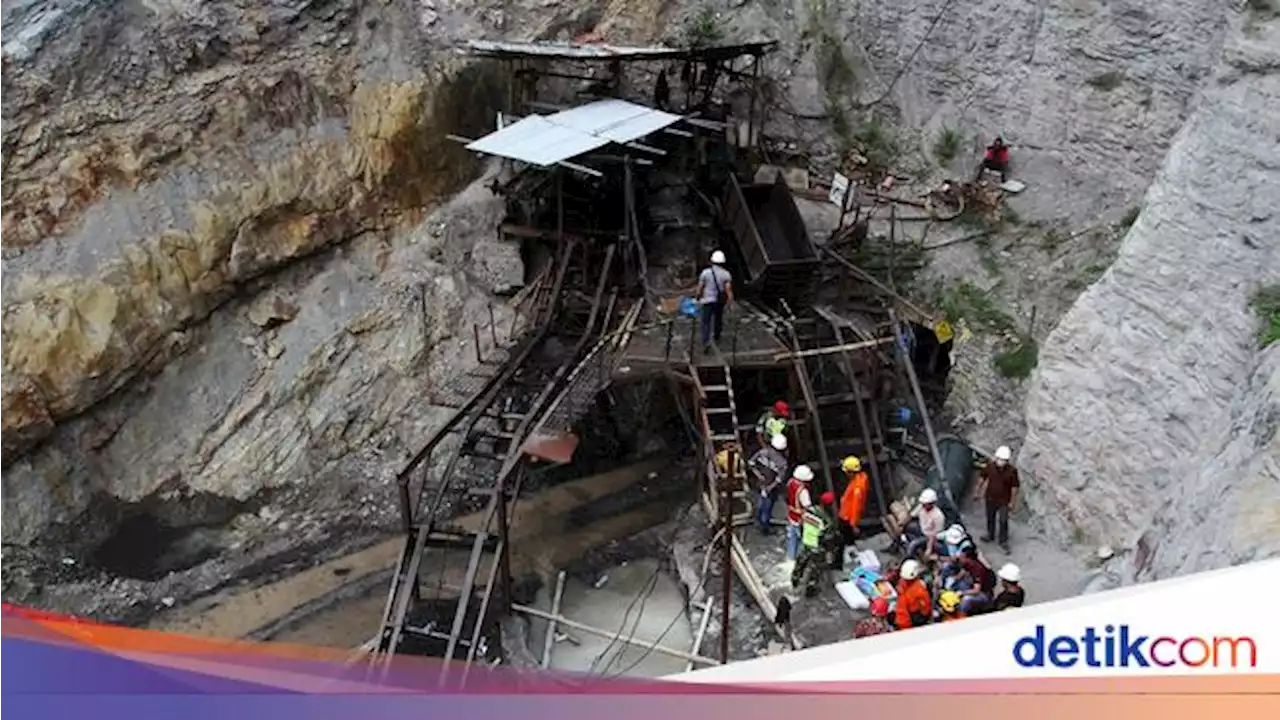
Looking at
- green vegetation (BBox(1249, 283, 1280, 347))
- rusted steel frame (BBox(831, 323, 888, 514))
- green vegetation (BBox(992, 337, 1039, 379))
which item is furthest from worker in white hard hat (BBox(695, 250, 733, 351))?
green vegetation (BBox(1249, 283, 1280, 347))

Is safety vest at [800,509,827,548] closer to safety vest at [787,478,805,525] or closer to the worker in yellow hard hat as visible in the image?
safety vest at [787,478,805,525]

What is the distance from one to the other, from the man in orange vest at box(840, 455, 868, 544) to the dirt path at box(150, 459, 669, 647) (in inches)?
143

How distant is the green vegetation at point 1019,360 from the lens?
1789cm

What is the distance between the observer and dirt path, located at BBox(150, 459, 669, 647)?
16.9 m

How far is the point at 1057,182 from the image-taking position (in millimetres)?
20219

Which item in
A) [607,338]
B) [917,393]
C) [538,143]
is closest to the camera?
[917,393]

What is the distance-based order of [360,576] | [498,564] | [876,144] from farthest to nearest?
1. [876,144]
2. [360,576]
3. [498,564]

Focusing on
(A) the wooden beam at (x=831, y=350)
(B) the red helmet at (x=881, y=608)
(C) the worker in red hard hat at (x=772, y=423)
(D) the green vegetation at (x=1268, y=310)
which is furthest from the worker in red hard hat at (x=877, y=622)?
(D) the green vegetation at (x=1268, y=310)

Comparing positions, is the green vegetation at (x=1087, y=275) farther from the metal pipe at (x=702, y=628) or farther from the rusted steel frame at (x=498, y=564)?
the rusted steel frame at (x=498, y=564)

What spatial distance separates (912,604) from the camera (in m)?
13.0

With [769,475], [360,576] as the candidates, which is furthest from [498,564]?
[769,475]

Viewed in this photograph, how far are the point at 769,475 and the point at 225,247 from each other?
10492 mm

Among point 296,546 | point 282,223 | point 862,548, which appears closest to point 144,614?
point 296,546

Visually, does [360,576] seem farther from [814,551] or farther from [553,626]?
[814,551]
